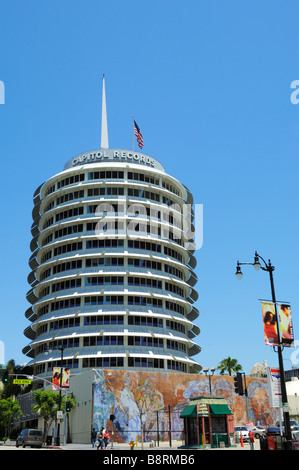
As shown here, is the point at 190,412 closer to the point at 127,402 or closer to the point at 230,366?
the point at 127,402

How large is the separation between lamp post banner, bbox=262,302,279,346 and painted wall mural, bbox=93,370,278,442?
28.1 m

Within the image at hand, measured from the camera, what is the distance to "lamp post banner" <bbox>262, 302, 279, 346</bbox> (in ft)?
91.8

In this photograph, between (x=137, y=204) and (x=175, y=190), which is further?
(x=175, y=190)

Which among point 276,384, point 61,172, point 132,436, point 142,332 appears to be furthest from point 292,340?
point 61,172

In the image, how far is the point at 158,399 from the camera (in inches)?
2397

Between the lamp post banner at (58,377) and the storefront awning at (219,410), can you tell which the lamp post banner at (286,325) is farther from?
the lamp post banner at (58,377)

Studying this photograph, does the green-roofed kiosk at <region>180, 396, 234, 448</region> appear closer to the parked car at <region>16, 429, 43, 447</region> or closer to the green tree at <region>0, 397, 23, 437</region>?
the parked car at <region>16, 429, 43, 447</region>

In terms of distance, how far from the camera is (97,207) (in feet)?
253

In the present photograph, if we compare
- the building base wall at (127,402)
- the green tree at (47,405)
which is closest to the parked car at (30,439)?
the building base wall at (127,402)

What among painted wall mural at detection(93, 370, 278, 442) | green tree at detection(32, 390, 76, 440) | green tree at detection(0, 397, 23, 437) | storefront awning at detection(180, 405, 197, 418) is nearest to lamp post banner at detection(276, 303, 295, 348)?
storefront awning at detection(180, 405, 197, 418)

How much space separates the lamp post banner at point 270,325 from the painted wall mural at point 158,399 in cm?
2810
